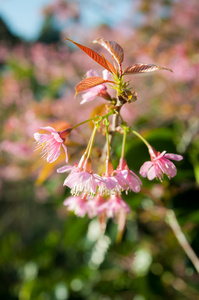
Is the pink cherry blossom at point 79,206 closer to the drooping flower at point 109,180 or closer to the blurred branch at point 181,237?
the drooping flower at point 109,180

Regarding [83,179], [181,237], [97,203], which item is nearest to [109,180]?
[83,179]

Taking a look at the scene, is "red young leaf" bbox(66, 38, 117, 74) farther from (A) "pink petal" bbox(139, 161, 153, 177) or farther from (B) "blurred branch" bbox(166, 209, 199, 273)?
(B) "blurred branch" bbox(166, 209, 199, 273)

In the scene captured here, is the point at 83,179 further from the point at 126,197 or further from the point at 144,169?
the point at 126,197

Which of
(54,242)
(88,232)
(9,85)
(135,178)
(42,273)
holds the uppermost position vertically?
(9,85)

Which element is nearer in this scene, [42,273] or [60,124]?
[60,124]

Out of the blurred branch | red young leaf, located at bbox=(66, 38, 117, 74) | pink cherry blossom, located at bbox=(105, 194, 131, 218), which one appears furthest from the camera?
the blurred branch

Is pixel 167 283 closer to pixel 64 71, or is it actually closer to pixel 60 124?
pixel 60 124

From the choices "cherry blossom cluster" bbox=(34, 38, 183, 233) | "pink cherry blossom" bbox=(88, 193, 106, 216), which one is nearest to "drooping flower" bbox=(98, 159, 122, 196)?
"cherry blossom cluster" bbox=(34, 38, 183, 233)

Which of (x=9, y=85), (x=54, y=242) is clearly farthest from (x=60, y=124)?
(x=9, y=85)

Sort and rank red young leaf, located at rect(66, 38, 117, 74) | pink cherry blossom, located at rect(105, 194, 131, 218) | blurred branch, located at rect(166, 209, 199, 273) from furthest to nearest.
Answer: blurred branch, located at rect(166, 209, 199, 273) < pink cherry blossom, located at rect(105, 194, 131, 218) < red young leaf, located at rect(66, 38, 117, 74)
